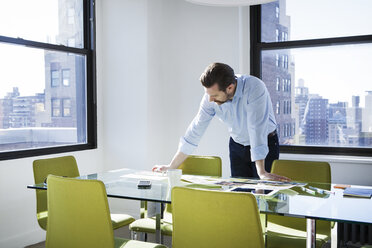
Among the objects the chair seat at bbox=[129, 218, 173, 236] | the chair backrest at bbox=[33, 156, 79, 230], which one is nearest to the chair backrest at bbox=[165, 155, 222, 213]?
the chair seat at bbox=[129, 218, 173, 236]

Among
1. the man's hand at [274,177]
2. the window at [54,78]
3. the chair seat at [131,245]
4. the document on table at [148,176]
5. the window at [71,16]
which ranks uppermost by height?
the window at [71,16]

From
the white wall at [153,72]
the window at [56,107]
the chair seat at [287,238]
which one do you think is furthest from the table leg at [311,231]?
the window at [56,107]

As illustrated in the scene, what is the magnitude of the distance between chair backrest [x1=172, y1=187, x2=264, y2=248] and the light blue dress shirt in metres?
1.03

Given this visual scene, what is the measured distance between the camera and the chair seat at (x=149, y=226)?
2932 mm

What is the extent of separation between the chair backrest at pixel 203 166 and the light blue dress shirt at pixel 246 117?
0.60 feet

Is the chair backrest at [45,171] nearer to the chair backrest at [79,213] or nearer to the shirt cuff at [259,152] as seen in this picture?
the chair backrest at [79,213]

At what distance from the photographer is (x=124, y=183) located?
2816mm

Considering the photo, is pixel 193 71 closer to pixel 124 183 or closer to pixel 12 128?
pixel 12 128

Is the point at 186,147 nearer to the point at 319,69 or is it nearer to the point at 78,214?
the point at 78,214

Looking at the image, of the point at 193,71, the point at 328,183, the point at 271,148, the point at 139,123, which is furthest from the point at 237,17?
the point at 328,183

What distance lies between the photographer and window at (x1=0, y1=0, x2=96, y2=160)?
393 cm

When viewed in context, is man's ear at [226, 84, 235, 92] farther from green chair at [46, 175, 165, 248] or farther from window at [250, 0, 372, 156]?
window at [250, 0, 372, 156]

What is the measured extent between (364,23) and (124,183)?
2.92 m

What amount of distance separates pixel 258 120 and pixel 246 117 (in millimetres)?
200
